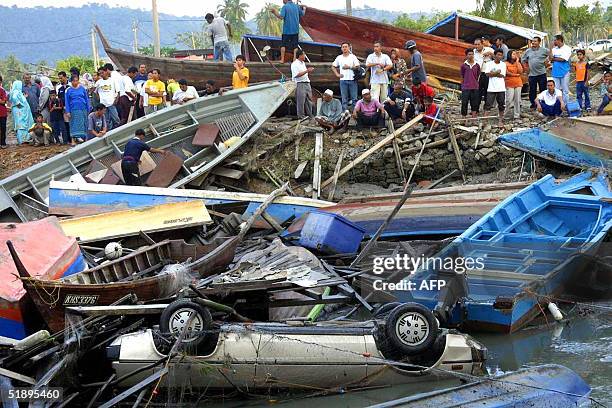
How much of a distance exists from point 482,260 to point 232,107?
31.1 ft

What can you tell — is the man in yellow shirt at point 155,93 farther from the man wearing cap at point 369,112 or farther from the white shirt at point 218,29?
the man wearing cap at point 369,112

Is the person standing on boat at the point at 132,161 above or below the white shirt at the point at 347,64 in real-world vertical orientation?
below

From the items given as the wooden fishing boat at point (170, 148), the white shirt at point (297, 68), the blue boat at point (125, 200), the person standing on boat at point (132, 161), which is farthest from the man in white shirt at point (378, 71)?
the person standing on boat at point (132, 161)

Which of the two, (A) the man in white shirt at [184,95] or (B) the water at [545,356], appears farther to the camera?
(A) the man in white shirt at [184,95]

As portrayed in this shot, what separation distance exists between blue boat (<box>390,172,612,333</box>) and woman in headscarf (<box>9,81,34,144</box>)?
1294 centimetres

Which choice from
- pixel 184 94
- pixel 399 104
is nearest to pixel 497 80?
pixel 399 104

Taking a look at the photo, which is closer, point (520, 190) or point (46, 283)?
point (46, 283)

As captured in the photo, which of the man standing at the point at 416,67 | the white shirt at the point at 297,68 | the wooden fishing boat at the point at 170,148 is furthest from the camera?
the white shirt at the point at 297,68

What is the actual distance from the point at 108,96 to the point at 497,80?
884 centimetres

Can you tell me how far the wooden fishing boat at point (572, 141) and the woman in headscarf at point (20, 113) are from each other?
11917 millimetres

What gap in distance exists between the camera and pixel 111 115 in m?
20.6

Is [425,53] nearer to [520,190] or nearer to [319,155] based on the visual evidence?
[319,155]

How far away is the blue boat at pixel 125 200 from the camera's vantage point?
16.8 m

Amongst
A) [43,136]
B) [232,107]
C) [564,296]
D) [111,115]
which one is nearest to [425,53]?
[232,107]
